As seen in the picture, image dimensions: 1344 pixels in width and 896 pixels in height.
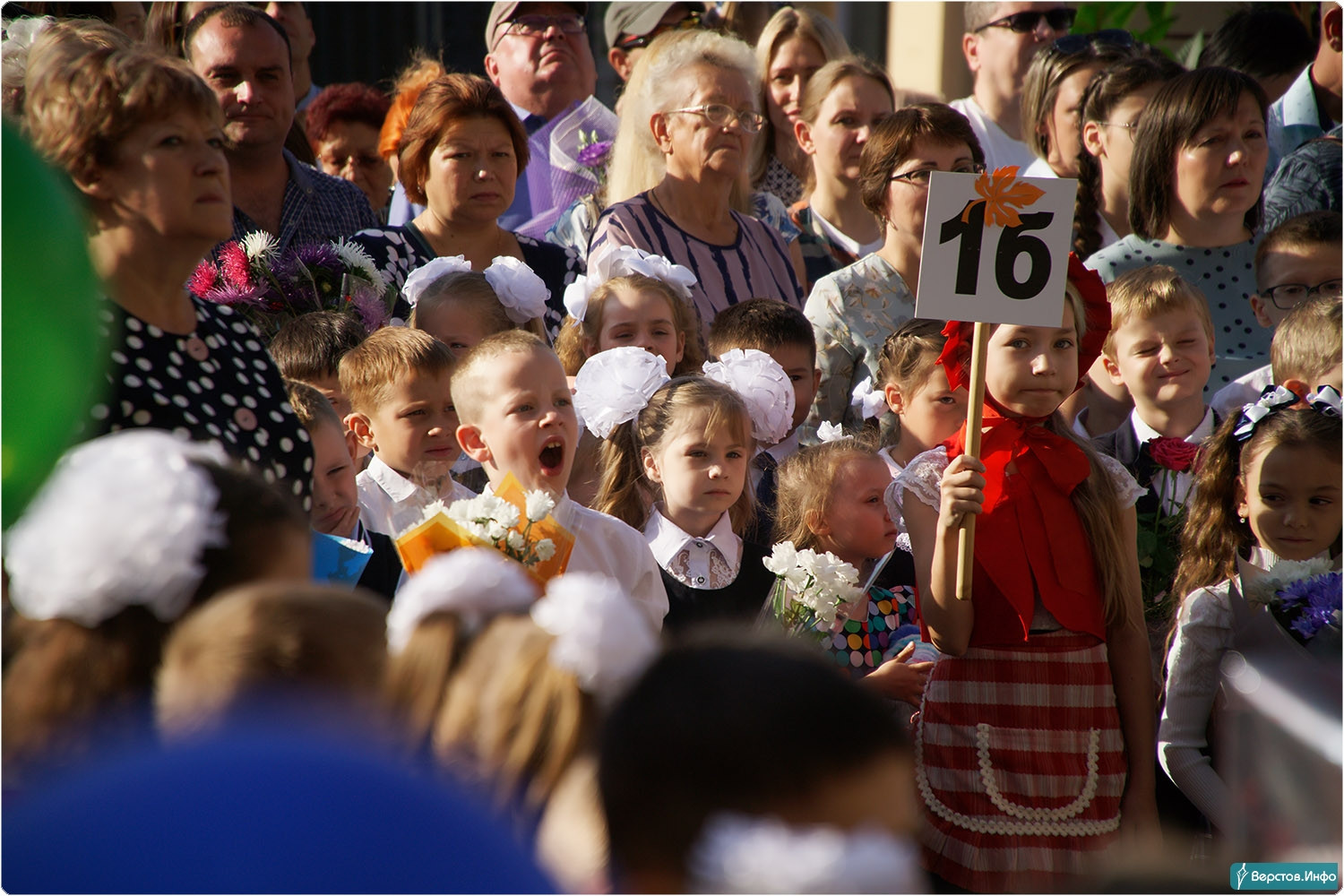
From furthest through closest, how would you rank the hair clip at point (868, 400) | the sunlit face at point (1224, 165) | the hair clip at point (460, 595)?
the sunlit face at point (1224, 165) → the hair clip at point (868, 400) → the hair clip at point (460, 595)

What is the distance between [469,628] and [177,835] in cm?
57

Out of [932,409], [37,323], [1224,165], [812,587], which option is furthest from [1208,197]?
[37,323]

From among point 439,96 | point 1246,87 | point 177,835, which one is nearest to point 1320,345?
point 1246,87

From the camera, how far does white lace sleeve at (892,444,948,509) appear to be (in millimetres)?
3305

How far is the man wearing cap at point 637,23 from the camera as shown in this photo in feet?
19.2

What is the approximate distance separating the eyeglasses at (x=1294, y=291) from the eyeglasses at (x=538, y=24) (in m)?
2.69

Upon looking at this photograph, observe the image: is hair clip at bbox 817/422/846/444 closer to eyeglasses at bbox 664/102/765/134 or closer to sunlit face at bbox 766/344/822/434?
sunlit face at bbox 766/344/822/434

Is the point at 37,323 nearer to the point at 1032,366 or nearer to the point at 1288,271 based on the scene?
the point at 1032,366

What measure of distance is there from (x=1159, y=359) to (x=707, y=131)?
160 centimetres

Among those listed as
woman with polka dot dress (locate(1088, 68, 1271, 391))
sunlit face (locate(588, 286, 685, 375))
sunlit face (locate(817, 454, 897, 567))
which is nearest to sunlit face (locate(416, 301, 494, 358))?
sunlit face (locate(588, 286, 685, 375))

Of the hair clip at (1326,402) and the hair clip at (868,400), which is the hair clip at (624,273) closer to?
the hair clip at (868,400)

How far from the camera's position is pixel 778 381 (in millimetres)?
3742

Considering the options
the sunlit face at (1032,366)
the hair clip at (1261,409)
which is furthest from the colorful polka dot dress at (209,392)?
the hair clip at (1261,409)

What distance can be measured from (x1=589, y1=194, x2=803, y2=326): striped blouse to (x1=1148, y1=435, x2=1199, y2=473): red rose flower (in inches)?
47.3
